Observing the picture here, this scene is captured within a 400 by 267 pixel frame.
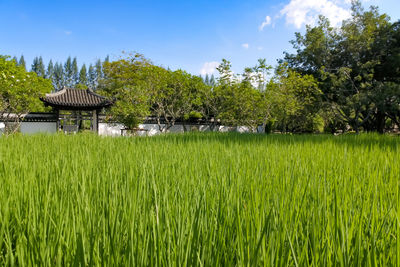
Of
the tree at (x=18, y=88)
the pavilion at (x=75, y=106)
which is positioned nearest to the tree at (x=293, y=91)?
the pavilion at (x=75, y=106)

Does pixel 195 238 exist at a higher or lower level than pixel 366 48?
lower

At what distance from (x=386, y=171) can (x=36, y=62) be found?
68165 millimetres

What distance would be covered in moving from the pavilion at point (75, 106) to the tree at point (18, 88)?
108cm

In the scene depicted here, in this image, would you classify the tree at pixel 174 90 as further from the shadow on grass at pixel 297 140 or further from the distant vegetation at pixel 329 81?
the shadow on grass at pixel 297 140

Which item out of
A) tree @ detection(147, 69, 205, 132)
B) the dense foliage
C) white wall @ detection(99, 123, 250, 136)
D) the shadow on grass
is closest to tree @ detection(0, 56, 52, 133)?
white wall @ detection(99, 123, 250, 136)

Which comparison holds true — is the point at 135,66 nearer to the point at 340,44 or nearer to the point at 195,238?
the point at 340,44

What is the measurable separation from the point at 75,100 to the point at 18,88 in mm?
3171

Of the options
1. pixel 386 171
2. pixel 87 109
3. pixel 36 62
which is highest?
pixel 36 62

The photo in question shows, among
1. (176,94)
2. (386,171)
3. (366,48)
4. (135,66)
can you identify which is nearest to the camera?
(386,171)

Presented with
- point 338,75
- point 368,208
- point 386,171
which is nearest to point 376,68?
point 338,75

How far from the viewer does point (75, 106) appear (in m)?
11.9

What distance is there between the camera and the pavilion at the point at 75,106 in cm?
1170

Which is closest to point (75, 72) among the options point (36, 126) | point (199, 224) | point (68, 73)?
point (68, 73)

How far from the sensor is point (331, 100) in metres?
10.8
